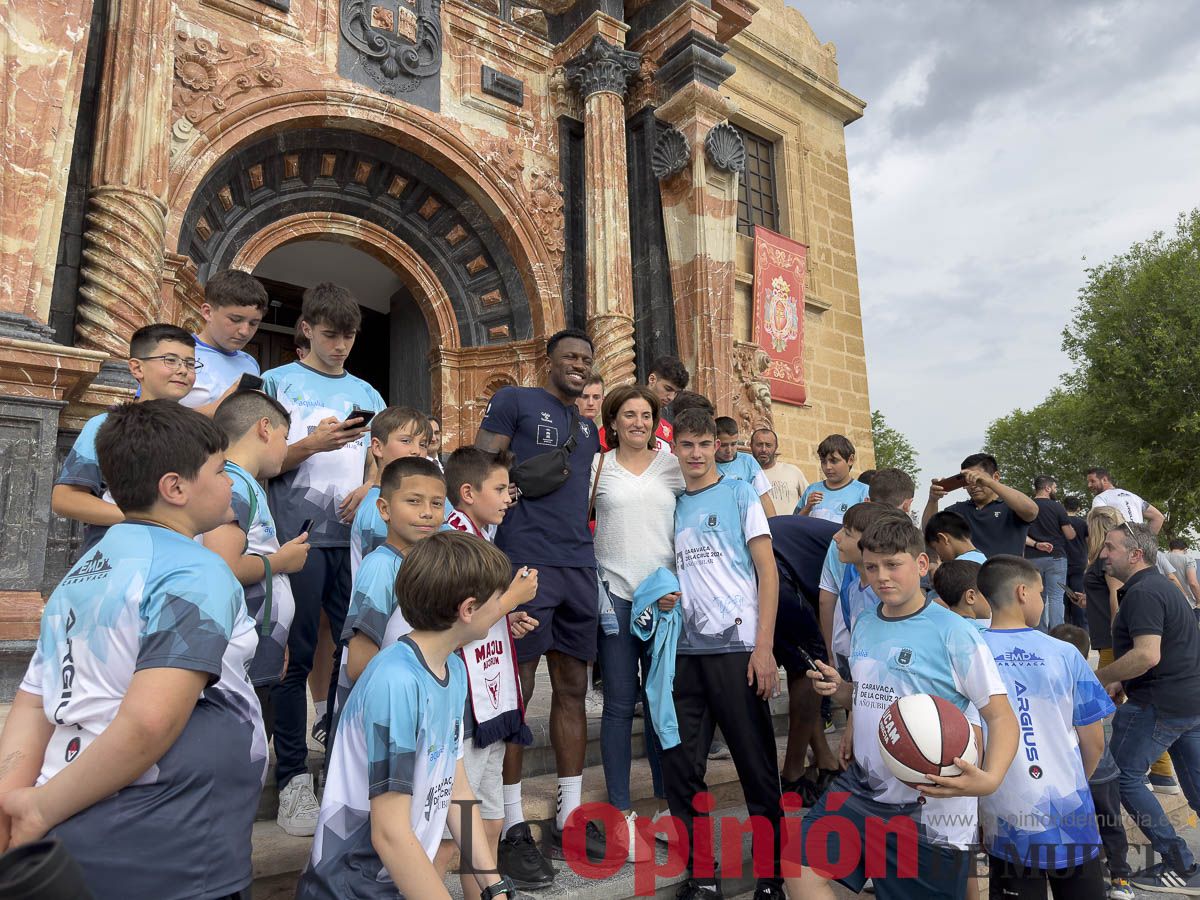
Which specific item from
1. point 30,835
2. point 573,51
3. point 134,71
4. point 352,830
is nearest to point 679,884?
point 352,830

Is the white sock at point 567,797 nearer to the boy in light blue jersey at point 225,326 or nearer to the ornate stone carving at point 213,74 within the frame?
the boy in light blue jersey at point 225,326

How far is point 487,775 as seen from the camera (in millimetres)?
2559

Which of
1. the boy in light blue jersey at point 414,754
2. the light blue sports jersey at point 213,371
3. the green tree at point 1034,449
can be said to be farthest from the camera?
the green tree at point 1034,449

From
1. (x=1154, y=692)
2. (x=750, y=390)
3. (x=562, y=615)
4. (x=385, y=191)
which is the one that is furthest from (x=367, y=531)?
(x=750, y=390)

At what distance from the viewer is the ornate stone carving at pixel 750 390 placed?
8.88 meters

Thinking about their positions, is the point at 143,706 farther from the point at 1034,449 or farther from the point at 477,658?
the point at 1034,449

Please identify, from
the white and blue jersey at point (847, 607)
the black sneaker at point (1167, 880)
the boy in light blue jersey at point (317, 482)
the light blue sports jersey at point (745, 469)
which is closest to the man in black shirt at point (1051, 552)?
the black sneaker at point (1167, 880)

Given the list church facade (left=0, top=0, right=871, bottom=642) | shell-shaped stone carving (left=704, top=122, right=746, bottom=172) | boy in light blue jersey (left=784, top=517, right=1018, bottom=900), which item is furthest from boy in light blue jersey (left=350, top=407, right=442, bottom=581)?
shell-shaped stone carving (left=704, top=122, right=746, bottom=172)

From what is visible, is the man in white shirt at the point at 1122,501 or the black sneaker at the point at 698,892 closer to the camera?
the black sneaker at the point at 698,892

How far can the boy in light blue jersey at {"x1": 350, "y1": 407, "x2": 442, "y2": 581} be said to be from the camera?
2936 mm

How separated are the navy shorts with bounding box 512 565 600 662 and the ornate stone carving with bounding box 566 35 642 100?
7.24 metres

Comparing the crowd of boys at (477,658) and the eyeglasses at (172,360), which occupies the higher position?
the eyeglasses at (172,360)

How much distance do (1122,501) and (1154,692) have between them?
4692 millimetres

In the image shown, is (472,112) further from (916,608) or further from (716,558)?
(916,608)
